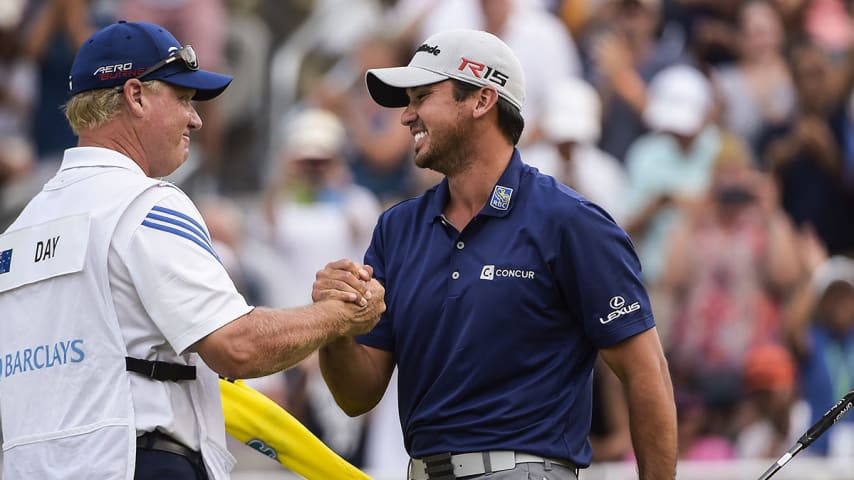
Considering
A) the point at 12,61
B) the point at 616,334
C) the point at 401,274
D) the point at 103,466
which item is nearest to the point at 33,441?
the point at 103,466

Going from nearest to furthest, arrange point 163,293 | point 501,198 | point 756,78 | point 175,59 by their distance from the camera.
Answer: point 163,293, point 175,59, point 501,198, point 756,78

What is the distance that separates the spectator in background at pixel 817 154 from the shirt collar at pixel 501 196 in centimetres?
619

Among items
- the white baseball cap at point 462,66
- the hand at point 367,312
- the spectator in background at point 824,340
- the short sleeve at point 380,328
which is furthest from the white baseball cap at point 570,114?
the hand at point 367,312

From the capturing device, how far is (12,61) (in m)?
10.8

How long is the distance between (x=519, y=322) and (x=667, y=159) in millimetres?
6005

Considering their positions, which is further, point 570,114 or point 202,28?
point 202,28

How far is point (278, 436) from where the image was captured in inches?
214

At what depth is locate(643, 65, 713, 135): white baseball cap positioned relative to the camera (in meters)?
10.8

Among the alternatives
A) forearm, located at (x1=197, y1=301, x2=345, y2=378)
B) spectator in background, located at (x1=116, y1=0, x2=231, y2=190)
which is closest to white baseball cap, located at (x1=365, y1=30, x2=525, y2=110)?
forearm, located at (x1=197, y1=301, x2=345, y2=378)

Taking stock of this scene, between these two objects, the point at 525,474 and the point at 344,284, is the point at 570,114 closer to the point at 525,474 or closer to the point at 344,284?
the point at 344,284

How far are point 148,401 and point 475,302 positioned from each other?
1.21 m

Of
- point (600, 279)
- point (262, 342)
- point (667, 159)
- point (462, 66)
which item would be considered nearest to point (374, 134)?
point (667, 159)

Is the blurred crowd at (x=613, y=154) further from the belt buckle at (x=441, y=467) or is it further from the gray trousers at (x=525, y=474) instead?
the gray trousers at (x=525, y=474)

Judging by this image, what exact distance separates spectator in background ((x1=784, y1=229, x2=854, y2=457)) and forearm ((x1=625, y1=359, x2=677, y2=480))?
5573 millimetres
